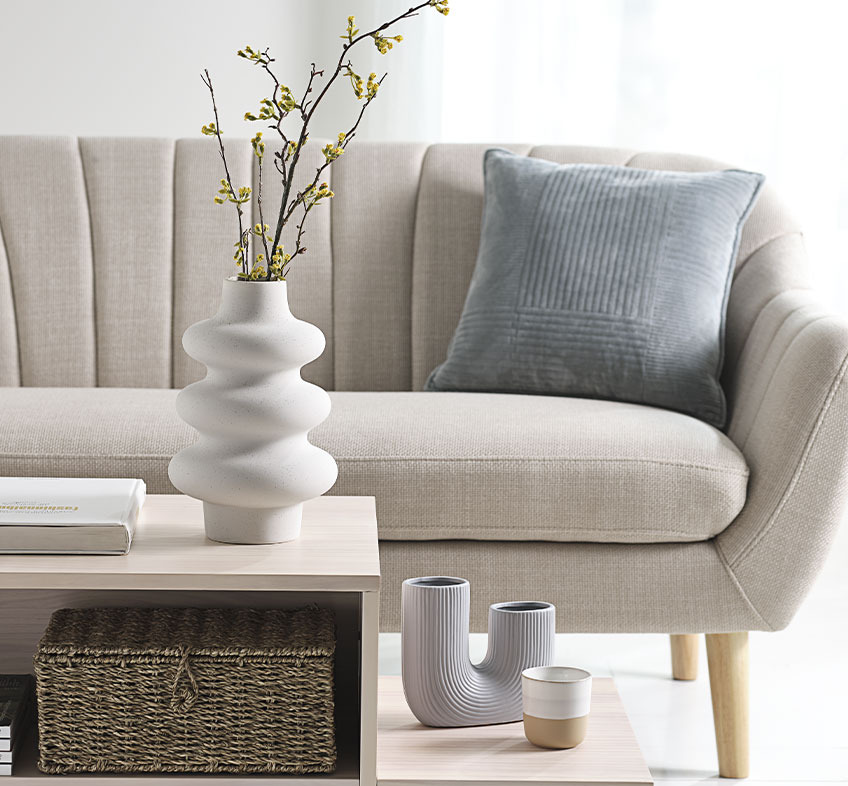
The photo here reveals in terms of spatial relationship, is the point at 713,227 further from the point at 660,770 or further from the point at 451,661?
the point at 451,661

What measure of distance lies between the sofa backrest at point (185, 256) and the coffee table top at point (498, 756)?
1.02 metres

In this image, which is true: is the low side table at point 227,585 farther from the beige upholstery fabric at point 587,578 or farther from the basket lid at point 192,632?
the beige upholstery fabric at point 587,578

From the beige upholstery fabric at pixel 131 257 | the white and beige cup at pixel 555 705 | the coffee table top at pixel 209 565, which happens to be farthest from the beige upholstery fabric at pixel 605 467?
the white and beige cup at pixel 555 705

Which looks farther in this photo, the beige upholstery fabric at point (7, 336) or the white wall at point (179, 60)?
the white wall at point (179, 60)

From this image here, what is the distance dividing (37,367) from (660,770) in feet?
4.25

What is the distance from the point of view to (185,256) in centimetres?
208

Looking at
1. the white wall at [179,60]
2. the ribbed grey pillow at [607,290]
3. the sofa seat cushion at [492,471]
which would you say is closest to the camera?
the sofa seat cushion at [492,471]

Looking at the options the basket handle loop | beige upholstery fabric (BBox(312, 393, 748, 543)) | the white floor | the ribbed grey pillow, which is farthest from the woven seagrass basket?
the ribbed grey pillow

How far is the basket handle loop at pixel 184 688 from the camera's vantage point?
1050 mm

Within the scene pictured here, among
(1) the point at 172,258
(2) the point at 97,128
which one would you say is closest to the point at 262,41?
(2) the point at 97,128

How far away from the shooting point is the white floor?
1600mm

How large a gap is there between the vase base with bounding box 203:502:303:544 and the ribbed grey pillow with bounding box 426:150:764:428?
80cm

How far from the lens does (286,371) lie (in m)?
1.11

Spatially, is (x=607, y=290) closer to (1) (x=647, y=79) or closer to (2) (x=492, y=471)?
(2) (x=492, y=471)
